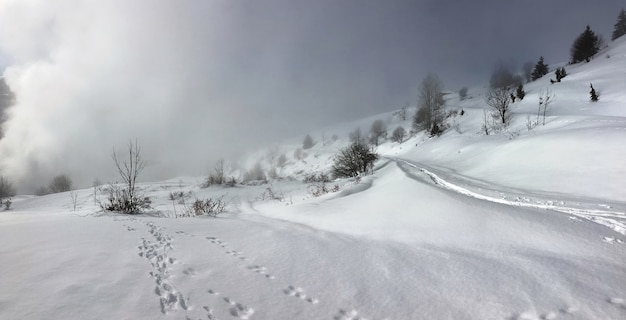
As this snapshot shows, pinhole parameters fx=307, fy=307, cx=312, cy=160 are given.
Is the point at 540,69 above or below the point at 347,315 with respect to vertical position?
above

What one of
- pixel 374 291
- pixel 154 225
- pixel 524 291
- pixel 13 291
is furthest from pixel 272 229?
pixel 524 291

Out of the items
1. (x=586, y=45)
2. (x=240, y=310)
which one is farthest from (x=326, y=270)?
(x=586, y=45)

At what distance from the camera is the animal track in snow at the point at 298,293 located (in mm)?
2533

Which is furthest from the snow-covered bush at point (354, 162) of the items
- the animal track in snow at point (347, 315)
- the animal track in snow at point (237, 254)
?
the animal track in snow at point (347, 315)

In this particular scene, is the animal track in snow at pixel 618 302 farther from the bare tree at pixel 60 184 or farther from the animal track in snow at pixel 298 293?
the bare tree at pixel 60 184

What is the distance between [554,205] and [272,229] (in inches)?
198

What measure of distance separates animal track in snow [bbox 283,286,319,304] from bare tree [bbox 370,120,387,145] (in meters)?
58.6

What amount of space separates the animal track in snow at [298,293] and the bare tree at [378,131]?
192ft

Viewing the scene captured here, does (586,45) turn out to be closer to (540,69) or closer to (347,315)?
(540,69)

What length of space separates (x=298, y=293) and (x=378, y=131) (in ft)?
220

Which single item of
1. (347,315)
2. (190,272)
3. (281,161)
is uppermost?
(281,161)

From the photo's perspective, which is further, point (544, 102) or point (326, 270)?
point (544, 102)

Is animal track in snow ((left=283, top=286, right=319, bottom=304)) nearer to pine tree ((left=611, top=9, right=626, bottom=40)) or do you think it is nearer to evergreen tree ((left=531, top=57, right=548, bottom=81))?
evergreen tree ((left=531, top=57, right=548, bottom=81))

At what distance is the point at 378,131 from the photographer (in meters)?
67.8
